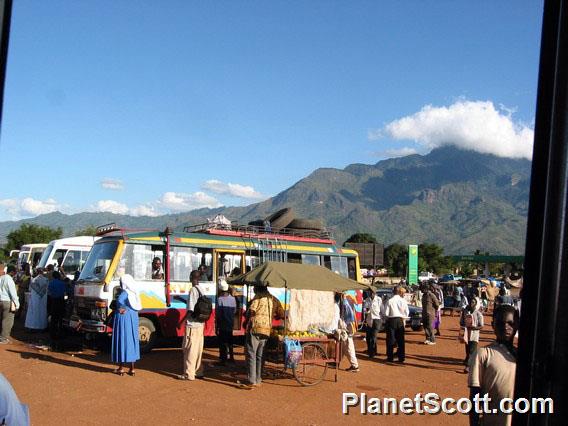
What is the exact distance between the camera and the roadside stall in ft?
29.8

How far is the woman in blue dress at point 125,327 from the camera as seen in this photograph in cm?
904

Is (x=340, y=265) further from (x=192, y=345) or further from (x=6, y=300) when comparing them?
(x=6, y=300)

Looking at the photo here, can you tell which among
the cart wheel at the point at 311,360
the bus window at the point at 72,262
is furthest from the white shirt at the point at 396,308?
the bus window at the point at 72,262

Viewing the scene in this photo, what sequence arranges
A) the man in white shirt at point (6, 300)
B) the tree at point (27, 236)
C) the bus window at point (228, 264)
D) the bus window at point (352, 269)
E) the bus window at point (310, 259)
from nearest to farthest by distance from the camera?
the man in white shirt at point (6, 300) < the bus window at point (228, 264) < the bus window at point (310, 259) < the bus window at point (352, 269) < the tree at point (27, 236)

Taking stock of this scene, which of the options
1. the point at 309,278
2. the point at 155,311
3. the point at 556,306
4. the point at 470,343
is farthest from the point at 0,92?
→ the point at 470,343

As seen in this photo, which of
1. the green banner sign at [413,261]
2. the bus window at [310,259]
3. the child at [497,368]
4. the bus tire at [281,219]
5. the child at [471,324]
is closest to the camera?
the child at [497,368]

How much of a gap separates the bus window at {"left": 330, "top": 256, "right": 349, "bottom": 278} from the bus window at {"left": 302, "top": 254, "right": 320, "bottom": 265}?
53cm

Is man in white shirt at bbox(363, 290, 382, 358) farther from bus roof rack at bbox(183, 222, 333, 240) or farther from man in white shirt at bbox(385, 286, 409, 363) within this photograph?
bus roof rack at bbox(183, 222, 333, 240)

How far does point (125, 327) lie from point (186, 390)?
165 cm

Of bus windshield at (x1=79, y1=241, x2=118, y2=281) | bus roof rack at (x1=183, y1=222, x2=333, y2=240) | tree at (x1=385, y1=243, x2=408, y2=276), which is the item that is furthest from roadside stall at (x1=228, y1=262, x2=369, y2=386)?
tree at (x1=385, y1=243, x2=408, y2=276)

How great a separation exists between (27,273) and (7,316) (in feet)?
22.7

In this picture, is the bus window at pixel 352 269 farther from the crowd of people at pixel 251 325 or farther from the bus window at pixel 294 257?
the crowd of people at pixel 251 325

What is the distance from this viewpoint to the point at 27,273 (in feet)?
60.6

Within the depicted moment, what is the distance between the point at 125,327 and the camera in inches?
359
